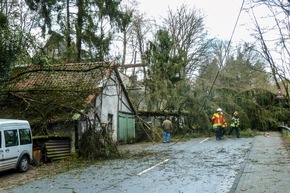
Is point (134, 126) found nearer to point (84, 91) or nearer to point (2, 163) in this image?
point (84, 91)

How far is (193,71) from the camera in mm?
37781

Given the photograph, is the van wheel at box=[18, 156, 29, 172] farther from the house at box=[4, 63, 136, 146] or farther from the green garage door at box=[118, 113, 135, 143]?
the green garage door at box=[118, 113, 135, 143]

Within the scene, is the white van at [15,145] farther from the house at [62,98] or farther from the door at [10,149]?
the house at [62,98]

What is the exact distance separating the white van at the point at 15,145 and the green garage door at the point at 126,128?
432 inches

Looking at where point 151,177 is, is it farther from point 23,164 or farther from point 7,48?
point 7,48

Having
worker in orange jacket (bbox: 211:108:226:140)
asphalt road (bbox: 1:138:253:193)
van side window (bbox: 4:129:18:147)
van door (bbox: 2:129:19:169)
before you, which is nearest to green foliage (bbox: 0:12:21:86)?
van side window (bbox: 4:129:18:147)

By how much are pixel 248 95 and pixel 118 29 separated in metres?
12.9

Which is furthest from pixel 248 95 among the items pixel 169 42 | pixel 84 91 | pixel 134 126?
pixel 84 91

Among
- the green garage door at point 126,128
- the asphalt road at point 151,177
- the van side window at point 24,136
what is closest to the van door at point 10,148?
the van side window at point 24,136

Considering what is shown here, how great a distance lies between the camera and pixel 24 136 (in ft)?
43.8

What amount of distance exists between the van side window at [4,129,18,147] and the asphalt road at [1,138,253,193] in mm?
2162

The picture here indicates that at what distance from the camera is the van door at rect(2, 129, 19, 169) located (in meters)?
11.9

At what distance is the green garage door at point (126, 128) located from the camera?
24.5 meters

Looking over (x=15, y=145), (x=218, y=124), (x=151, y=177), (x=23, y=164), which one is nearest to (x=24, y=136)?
(x=15, y=145)
